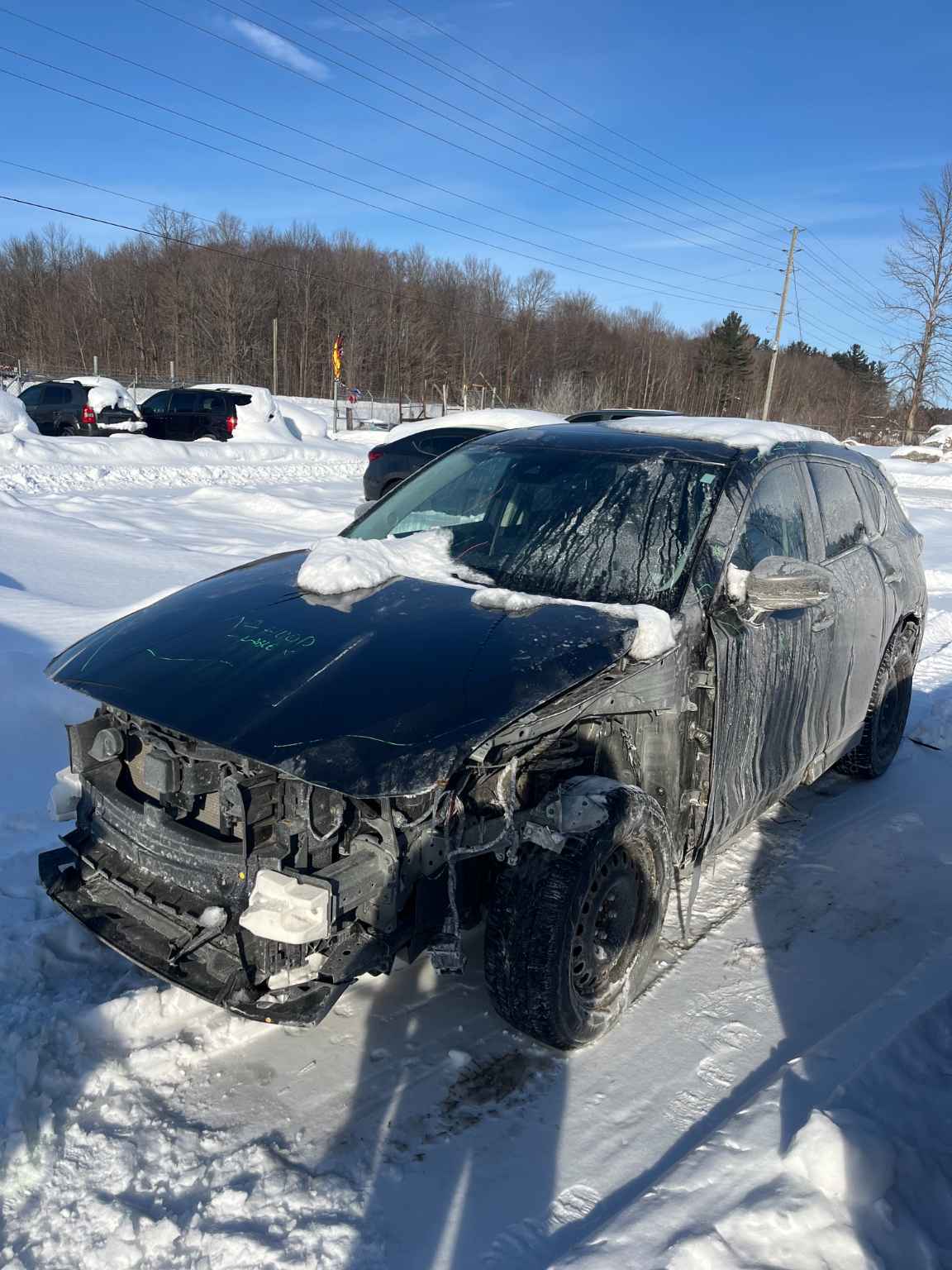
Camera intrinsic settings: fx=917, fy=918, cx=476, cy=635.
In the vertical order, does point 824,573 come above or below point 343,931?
above

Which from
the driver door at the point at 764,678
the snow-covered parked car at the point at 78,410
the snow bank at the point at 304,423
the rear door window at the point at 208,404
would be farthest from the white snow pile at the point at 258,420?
the driver door at the point at 764,678

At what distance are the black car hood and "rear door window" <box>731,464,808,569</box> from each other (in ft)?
2.77

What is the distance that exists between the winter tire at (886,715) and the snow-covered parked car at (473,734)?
1151 millimetres

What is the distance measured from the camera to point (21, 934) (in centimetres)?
322

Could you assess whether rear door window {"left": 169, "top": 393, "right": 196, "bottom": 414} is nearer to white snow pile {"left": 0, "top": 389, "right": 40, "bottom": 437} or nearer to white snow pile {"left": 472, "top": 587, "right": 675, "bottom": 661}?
white snow pile {"left": 0, "top": 389, "right": 40, "bottom": 437}

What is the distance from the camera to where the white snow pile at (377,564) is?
3336 mm

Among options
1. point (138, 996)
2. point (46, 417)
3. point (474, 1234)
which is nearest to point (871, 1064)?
point (474, 1234)

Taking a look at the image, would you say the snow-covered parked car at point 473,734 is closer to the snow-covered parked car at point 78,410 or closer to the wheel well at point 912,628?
the wheel well at point 912,628

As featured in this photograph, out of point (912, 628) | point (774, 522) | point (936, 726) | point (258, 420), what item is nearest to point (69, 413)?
point (258, 420)

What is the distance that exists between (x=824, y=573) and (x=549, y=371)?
79.0m

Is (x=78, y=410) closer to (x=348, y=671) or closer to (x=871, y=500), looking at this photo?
(x=871, y=500)

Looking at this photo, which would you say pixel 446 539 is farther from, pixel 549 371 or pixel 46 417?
pixel 549 371

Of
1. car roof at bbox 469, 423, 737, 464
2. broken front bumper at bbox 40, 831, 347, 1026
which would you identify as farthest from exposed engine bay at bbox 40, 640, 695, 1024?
car roof at bbox 469, 423, 737, 464

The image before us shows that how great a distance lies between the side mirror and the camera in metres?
3.27
